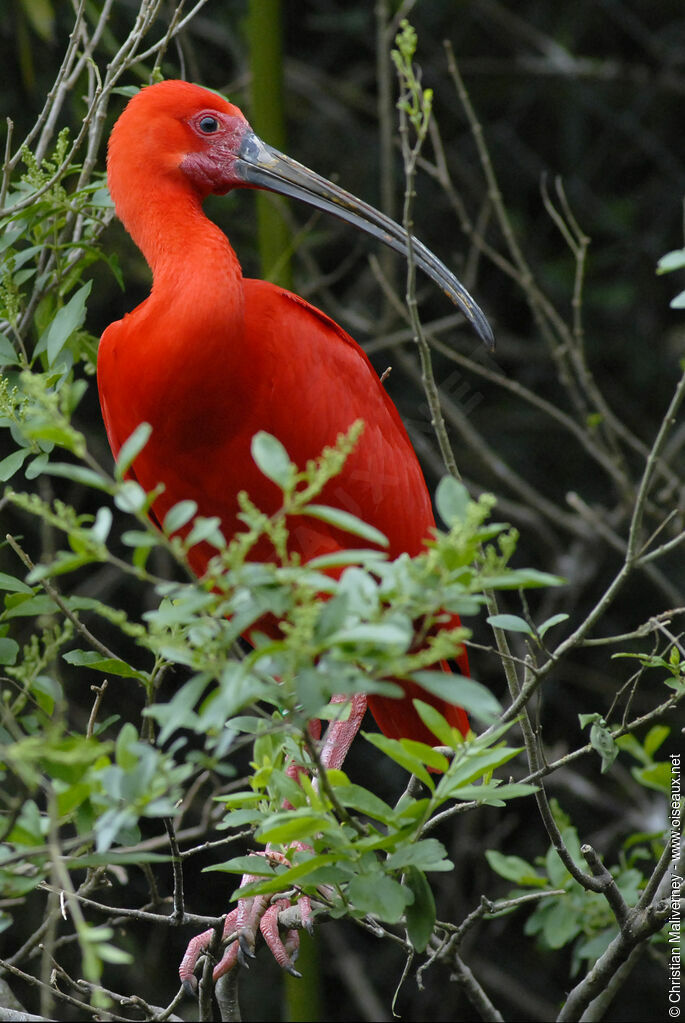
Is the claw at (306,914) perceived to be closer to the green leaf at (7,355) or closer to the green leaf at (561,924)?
the green leaf at (561,924)

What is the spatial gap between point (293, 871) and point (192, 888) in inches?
101

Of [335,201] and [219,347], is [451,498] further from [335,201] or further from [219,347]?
[335,201]

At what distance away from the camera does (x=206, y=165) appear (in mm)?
2199

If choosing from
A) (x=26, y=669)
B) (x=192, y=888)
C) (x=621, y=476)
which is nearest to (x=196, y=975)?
(x=26, y=669)

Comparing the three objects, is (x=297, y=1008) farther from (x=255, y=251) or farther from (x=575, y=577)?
(x=255, y=251)

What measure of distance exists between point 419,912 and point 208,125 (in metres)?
1.40

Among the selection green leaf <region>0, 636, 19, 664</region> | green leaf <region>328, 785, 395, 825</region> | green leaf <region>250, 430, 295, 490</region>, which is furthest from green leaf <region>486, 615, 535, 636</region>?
green leaf <region>0, 636, 19, 664</region>

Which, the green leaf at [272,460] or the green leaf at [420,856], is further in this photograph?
the green leaf at [420,856]

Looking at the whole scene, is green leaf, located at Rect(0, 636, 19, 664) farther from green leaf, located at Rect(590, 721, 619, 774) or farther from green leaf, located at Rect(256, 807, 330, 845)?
green leaf, located at Rect(590, 721, 619, 774)

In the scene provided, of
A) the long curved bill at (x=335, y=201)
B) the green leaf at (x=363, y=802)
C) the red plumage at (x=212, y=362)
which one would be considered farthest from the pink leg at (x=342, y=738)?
the green leaf at (x=363, y=802)

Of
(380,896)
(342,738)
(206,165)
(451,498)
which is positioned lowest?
(342,738)

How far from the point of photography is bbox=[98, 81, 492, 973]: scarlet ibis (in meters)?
2.03

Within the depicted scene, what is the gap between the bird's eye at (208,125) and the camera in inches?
86.5

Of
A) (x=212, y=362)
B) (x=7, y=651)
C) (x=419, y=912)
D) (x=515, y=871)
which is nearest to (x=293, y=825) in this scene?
(x=419, y=912)
